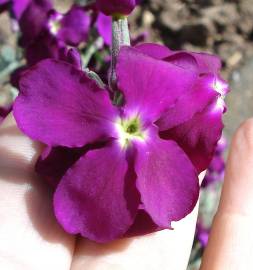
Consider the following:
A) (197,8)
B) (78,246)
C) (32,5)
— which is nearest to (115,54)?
(78,246)

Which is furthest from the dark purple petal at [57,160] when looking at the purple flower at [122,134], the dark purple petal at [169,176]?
the dark purple petal at [169,176]

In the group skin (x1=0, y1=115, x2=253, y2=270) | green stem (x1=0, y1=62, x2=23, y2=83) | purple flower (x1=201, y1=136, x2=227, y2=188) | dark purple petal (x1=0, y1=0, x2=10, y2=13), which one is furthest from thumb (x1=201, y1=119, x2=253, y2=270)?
green stem (x1=0, y1=62, x2=23, y2=83)

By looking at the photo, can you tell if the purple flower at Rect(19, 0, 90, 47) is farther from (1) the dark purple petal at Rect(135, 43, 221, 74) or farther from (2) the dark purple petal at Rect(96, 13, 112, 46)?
(1) the dark purple petal at Rect(135, 43, 221, 74)

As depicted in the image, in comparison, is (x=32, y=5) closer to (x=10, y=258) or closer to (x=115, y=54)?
(x=115, y=54)

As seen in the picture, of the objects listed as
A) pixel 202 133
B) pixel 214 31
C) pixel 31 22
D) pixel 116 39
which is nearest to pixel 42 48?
pixel 31 22

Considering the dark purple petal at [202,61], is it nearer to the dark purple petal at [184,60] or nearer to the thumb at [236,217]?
the dark purple petal at [184,60]

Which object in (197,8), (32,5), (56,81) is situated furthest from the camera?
(197,8)

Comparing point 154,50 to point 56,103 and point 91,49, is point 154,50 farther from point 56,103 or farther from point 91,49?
point 91,49
